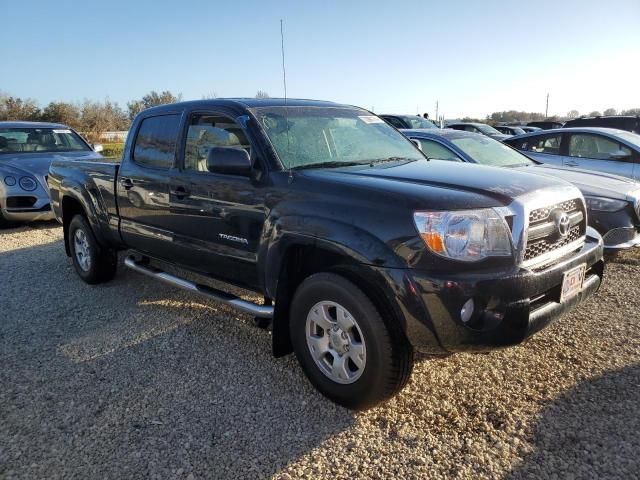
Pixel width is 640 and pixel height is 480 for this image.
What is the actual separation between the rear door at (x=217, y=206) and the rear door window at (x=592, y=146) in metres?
6.14

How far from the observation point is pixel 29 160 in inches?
344

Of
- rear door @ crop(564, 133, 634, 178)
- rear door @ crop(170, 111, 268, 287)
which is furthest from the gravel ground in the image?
rear door @ crop(564, 133, 634, 178)

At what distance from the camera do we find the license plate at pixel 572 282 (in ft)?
9.36

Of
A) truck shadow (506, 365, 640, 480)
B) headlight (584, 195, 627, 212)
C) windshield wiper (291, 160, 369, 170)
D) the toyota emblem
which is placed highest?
windshield wiper (291, 160, 369, 170)

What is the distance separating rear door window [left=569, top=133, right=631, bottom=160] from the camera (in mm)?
7703

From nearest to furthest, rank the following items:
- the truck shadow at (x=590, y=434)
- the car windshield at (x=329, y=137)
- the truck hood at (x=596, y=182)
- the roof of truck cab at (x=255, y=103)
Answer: the truck shadow at (x=590, y=434) < the car windshield at (x=329, y=137) < the roof of truck cab at (x=255, y=103) < the truck hood at (x=596, y=182)

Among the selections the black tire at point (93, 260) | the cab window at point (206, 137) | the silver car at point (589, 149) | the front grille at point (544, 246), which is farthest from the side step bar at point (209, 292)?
the silver car at point (589, 149)

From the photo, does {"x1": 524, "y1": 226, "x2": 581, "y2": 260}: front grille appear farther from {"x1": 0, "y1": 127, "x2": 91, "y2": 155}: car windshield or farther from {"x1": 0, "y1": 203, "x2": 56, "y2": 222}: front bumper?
{"x1": 0, "y1": 127, "x2": 91, "y2": 155}: car windshield

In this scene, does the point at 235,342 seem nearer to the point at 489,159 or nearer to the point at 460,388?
the point at 460,388

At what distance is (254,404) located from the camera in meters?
3.13

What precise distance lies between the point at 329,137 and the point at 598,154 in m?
5.75

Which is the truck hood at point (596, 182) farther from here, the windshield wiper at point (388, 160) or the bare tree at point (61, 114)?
the bare tree at point (61, 114)

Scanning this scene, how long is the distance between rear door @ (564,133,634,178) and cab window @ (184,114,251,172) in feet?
19.5

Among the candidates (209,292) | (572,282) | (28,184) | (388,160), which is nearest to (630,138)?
(388,160)
